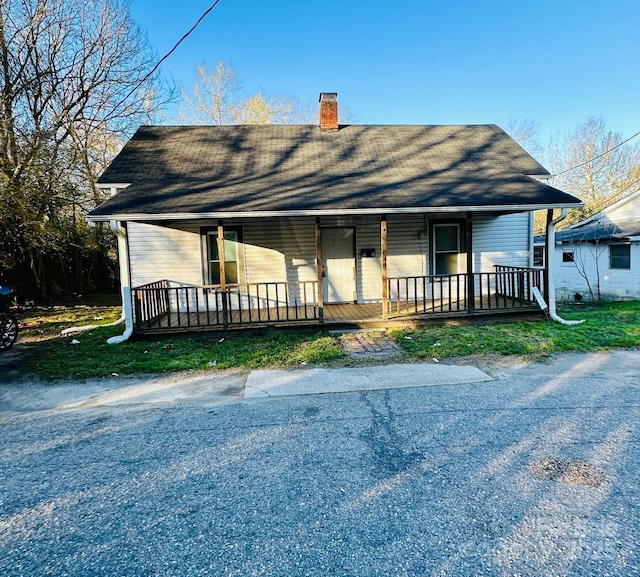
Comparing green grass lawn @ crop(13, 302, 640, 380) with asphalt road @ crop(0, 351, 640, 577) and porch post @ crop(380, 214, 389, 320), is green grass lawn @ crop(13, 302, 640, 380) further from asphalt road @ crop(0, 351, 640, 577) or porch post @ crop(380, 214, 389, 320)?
asphalt road @ crop(0, 351, 640, 577)

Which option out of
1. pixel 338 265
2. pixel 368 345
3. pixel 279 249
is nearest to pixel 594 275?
pixel 338 265

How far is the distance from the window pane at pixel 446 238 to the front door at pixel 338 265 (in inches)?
84.8

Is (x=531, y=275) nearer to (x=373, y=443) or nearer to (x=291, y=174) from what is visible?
(x=291, y=174)

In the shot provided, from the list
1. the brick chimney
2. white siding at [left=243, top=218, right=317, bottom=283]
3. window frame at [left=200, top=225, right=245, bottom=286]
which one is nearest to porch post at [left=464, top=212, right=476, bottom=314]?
white siding at [left=243, top=218, right=317, bottom=283]

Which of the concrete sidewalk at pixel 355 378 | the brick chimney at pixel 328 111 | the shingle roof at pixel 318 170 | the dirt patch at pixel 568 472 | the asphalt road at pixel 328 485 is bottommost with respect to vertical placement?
the dirt patch at pixel 568 472

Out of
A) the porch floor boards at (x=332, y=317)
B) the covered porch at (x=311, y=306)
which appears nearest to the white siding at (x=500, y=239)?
the covered porch at (x=311, y=306)

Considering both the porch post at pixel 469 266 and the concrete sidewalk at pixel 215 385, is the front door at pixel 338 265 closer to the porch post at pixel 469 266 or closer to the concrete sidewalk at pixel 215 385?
the porch post at pixel 469 266

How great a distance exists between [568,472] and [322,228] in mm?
7697

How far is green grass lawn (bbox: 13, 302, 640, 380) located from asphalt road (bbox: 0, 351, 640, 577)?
1.44 meters

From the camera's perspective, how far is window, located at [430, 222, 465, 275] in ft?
33.4

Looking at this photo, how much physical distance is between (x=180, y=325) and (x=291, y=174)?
4253mm

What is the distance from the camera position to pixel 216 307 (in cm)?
880

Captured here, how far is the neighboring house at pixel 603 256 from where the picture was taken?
1402cm

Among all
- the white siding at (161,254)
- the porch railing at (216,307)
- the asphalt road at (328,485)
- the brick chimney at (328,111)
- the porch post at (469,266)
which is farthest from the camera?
the brick chimney at (328,111)
